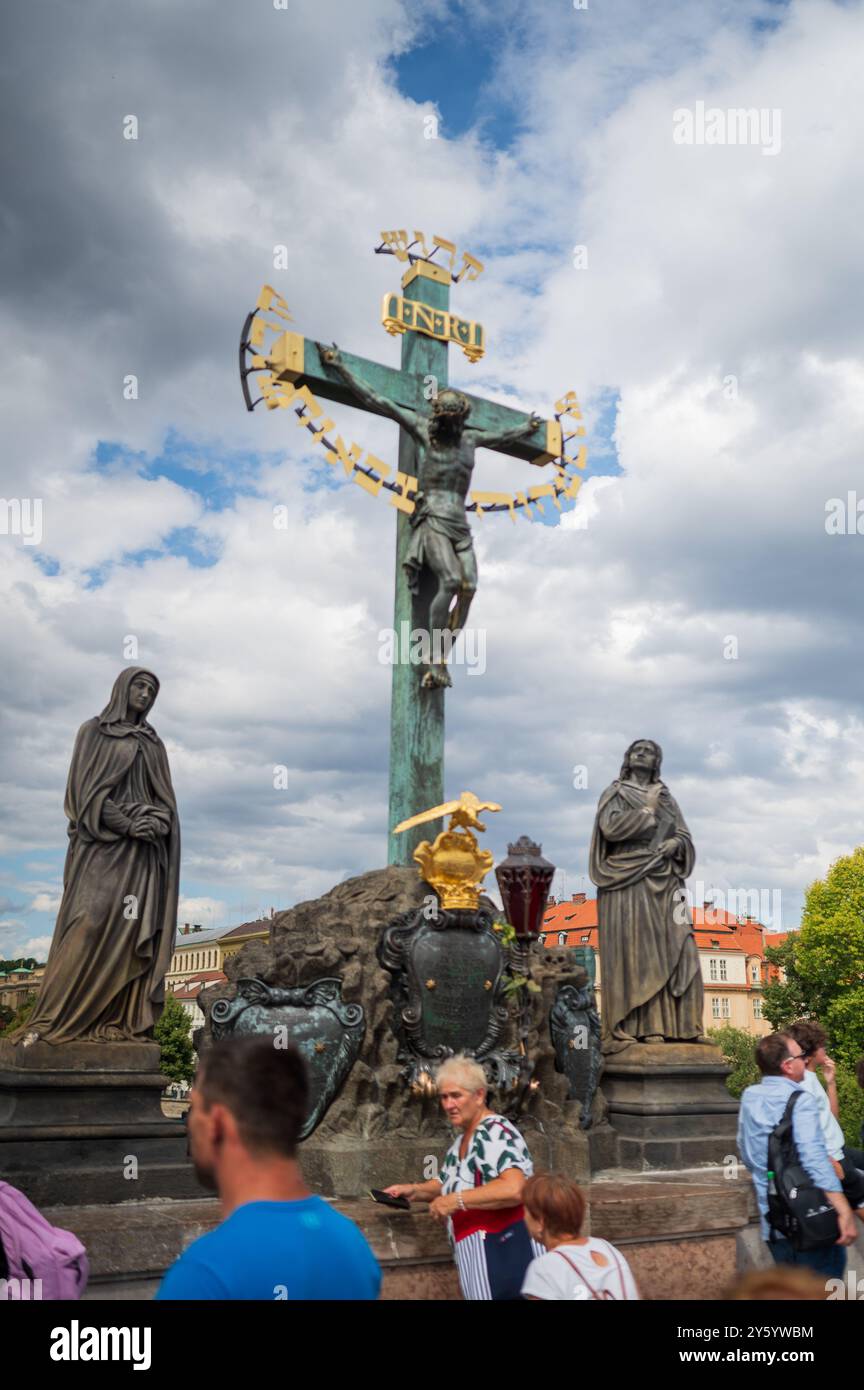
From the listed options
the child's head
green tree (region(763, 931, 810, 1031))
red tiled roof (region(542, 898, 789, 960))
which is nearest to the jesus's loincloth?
the child's head

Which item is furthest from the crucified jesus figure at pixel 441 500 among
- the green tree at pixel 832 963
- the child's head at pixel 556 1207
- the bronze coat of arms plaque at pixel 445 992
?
the green tree at pixel 832 963

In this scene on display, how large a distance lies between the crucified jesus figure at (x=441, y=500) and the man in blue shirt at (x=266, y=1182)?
290 inches

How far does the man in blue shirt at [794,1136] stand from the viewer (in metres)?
4.98

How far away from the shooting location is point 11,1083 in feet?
23.4

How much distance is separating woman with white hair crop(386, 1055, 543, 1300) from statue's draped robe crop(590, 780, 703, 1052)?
565cm

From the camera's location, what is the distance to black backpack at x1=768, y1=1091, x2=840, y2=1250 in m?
4.93

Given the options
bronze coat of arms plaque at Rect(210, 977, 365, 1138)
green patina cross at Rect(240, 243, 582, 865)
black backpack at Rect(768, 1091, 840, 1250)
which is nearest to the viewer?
black backpack at Rect(768, 1091, 840, 1250)

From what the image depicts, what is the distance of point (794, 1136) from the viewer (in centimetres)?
504

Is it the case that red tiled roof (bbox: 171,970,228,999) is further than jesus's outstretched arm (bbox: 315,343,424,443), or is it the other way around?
red tiled roof (bbox: 171,970,228,999)

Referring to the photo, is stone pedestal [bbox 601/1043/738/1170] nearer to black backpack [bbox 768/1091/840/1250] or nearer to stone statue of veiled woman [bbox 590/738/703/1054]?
stone statue of veiled woman [bbox 590/738/703/1054]

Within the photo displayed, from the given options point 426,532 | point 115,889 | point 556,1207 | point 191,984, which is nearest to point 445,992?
point 115,889

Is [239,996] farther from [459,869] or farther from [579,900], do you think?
[579,900]
